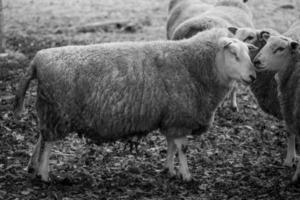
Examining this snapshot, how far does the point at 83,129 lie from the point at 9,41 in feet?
25.0

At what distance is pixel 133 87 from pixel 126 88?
91 mm

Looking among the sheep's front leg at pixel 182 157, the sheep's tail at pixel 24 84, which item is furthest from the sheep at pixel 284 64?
the sheep's tail at pixel 24 84

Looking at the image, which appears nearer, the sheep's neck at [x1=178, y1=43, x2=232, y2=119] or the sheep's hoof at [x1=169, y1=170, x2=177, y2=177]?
the sheep's neck at [x1=178, y1=43, x2=232, y2=119]

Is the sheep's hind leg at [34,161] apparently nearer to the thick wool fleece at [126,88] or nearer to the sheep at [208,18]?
the thick wool fleece at [126,88]

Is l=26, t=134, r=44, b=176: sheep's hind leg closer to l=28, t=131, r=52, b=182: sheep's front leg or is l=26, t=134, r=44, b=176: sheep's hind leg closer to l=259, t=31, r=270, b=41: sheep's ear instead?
l=28, t=131, r=52, b=182: sheep's front leg

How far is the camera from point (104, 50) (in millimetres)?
6738

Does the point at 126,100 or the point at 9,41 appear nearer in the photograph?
the point at 126,100

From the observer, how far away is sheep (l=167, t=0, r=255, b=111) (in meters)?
9.72

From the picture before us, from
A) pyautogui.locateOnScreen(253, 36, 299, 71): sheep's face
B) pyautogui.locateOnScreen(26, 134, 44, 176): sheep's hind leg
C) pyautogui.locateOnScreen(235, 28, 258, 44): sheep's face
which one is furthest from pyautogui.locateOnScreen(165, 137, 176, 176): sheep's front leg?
pyautogui.locateOnScreen(235, 28, 258, 44): sheep's face

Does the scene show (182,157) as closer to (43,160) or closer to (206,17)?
(43,160)

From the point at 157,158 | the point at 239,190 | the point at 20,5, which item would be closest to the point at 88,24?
the point at 20,5

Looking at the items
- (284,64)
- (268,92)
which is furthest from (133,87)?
(268,92)

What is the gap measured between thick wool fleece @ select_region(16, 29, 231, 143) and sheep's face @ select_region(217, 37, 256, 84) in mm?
162

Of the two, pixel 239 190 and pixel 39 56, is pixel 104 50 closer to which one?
pixel 39 56
